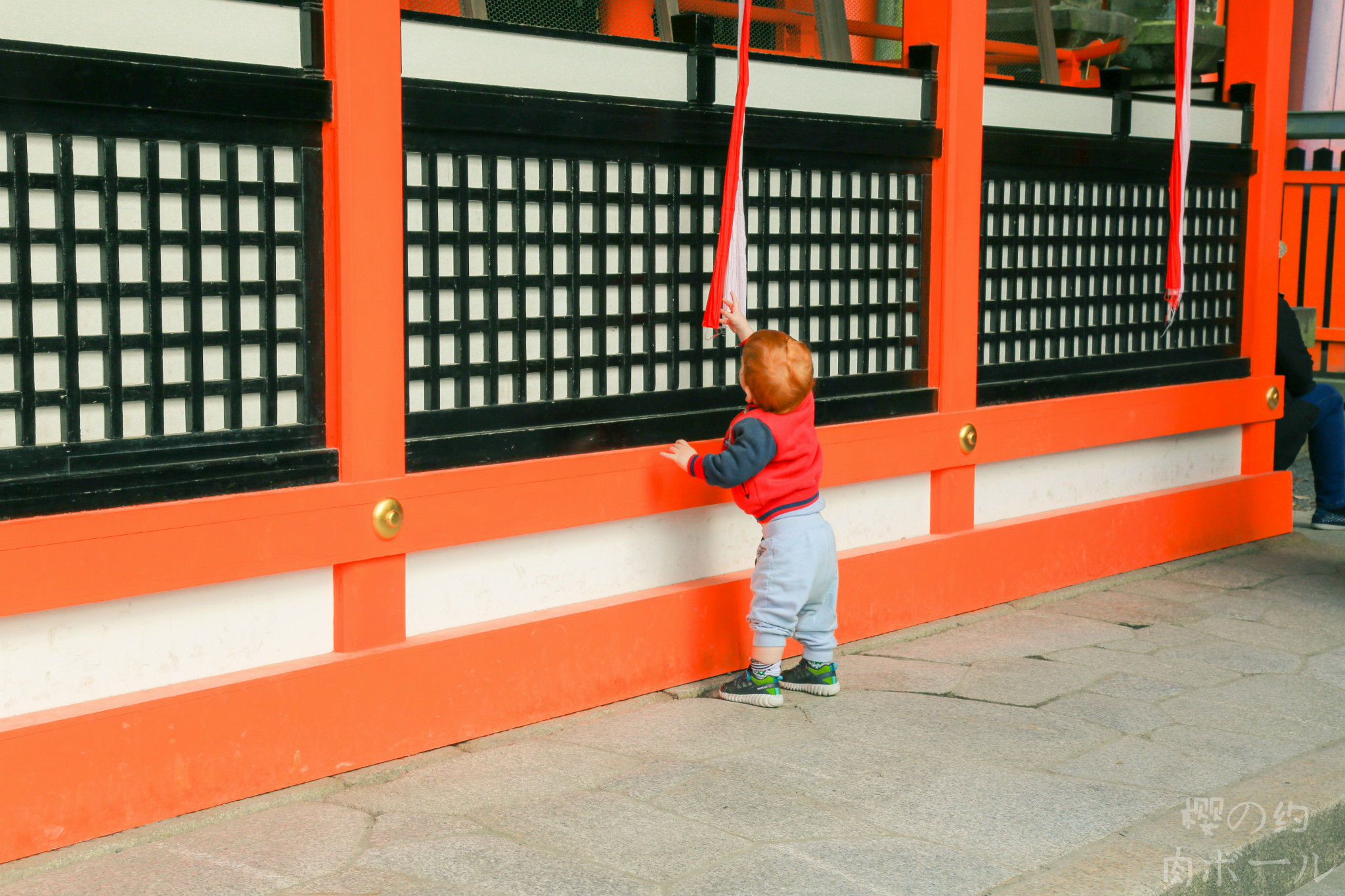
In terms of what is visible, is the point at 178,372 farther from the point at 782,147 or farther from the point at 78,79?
the point at 782,147

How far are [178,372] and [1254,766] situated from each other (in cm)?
295

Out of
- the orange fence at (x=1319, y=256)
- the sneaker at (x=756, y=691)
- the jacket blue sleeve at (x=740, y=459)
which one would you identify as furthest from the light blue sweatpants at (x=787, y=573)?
the orange fence at (x=1319, y=256)

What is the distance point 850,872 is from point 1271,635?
2.85 metres

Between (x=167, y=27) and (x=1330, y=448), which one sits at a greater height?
(x=167, y=27)

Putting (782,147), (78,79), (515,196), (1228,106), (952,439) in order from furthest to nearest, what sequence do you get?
(1228,106) → (952,439) → (782,147) → (515,196) → (78,79)

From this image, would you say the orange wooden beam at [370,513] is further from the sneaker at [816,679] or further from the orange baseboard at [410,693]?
the sneaker at [816,679]

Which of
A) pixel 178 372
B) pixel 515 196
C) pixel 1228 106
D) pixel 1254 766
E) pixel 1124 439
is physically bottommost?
pixel 1254 766

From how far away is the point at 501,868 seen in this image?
3.21 metres

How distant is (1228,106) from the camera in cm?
685

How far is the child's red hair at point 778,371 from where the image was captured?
14.4ft

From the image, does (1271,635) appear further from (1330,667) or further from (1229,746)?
(1229,746)

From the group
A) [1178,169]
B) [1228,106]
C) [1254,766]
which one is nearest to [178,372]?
[1254,766]

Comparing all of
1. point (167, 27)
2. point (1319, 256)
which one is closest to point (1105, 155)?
point (167, 27)

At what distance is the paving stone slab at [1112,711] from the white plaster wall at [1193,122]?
2807 millimetres
